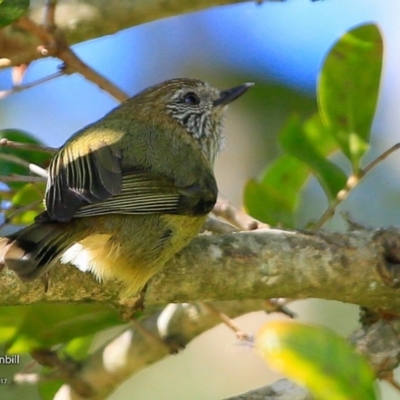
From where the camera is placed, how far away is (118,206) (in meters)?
2.56

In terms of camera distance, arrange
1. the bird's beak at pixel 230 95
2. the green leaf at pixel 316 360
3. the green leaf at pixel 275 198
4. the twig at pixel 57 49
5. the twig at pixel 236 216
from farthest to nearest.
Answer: the bird's beak at pixel 230 95 < the green leaf at pixel 275 198 < the twig at pixel 57 49 < the twig at pixel 236 216 < the green leaf at pixel 316 360

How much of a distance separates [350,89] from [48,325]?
4.72 ft

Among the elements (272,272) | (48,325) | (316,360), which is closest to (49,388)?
(48,325)

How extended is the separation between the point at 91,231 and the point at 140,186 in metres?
0.23

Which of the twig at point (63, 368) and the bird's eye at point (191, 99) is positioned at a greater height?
the bird's eye at point (191, 99)

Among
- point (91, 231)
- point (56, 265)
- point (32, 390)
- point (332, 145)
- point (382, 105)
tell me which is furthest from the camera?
point (382, 105)

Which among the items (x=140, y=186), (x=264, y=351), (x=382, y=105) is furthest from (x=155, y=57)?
(x=264, y=351)

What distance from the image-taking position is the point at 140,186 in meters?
2.72

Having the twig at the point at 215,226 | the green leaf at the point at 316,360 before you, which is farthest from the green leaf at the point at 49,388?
the green leaf at the point at 316,360

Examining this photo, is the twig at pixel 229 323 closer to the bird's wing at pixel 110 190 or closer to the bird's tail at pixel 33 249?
the bird's wing at pixel 110 190

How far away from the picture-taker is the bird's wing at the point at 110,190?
2.46 metres

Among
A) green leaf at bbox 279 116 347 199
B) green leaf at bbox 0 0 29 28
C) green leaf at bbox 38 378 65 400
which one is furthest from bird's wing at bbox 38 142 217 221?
green leaf at bbox 38 378 65 400

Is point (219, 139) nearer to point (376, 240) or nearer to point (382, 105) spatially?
point (376, 240)

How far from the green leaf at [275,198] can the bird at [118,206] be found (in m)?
0.20
